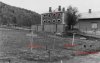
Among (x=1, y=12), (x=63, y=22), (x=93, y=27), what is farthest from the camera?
(x=1, y=12)

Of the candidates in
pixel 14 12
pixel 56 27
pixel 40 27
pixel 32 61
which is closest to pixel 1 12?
pixel 14 12

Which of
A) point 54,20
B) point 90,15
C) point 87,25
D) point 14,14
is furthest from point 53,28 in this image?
point 14,14

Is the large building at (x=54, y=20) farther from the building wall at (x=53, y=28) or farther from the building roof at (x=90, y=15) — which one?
the building roof at (x=90, y=15)

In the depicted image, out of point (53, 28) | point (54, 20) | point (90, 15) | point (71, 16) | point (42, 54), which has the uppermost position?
point (90, 15)

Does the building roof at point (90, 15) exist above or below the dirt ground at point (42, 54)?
above

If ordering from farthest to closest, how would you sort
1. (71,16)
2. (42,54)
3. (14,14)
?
1. (14,14)
2. (71,16)
3. (42,54)

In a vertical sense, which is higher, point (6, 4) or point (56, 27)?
point (6, 4)

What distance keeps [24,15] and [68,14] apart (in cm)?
5750

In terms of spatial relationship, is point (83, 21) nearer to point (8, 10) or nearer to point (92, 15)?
point (92, 15)

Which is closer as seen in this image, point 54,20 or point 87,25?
point 87,25

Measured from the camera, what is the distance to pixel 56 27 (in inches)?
2047

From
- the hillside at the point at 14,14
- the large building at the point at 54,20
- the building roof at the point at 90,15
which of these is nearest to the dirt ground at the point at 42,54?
the large building at the point at 54,20

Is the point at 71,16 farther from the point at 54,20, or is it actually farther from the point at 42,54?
the point at 42,54

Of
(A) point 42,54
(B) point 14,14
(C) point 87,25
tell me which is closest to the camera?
(A) point 42,54
